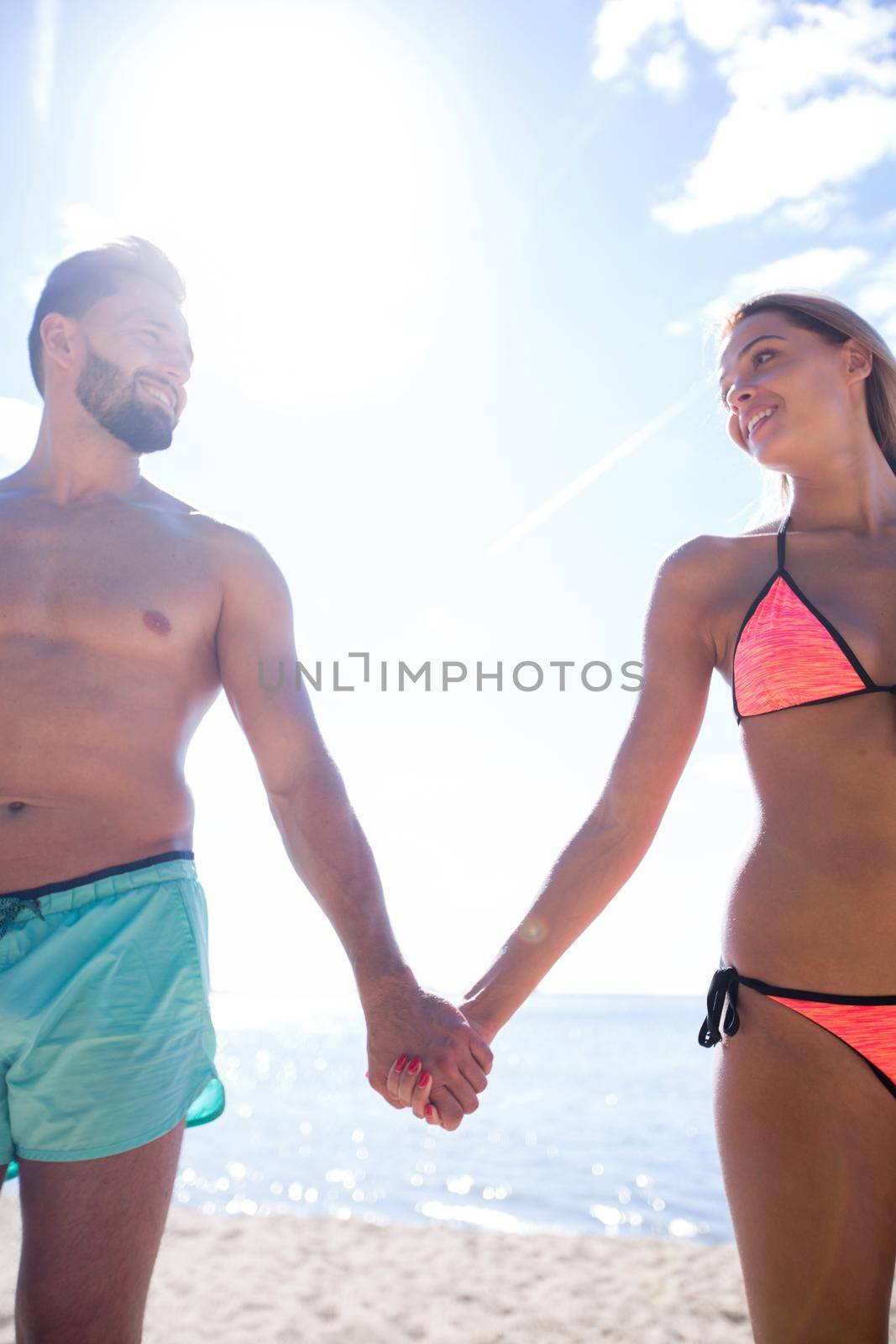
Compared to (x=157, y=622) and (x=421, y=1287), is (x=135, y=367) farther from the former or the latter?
(x=421, y=1287)

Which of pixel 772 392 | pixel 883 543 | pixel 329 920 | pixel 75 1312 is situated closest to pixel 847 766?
pixel 883 543

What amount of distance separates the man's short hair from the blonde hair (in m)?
1.89

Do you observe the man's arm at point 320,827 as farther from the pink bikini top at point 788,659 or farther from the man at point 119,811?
the pink bikini top at point 788,659

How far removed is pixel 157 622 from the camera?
272 cm

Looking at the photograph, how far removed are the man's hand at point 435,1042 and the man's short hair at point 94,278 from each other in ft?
7.53

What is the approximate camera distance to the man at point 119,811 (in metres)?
2.11

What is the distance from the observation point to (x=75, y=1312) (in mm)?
1979

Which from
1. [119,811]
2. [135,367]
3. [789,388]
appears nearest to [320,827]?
[119,811]

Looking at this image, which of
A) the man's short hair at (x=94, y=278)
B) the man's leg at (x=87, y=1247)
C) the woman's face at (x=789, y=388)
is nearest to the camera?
the man's leg at (x=87, y=1247)

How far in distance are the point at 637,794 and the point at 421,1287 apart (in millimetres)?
6190

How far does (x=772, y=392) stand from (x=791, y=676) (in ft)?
2.80

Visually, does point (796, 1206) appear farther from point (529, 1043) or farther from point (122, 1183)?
point (529, 1043)

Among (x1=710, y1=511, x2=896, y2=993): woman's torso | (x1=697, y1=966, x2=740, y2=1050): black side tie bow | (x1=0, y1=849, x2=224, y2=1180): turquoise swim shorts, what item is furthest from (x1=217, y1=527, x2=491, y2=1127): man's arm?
(x1=710, y1=511, x2=896, y2=993): woman's torso

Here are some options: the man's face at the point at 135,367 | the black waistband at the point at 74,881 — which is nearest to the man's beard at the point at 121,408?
the man's face at the point at 135,367
